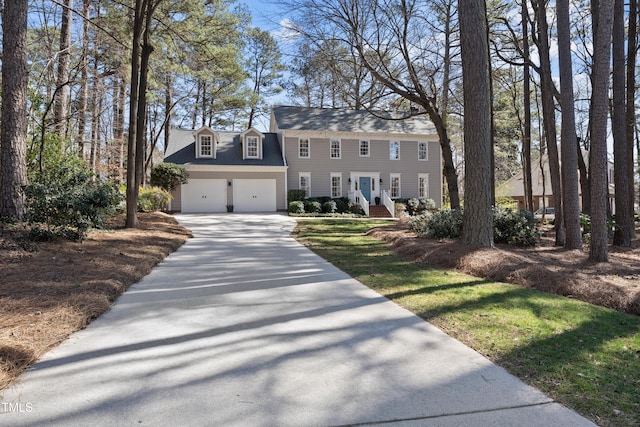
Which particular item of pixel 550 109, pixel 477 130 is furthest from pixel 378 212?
pixel 477 130

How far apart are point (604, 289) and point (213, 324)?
5.22 m

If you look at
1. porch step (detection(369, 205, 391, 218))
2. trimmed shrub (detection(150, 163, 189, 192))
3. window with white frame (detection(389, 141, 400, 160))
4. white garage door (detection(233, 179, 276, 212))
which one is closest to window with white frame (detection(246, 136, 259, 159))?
white garage door (detection(233, 179, 276, 212))

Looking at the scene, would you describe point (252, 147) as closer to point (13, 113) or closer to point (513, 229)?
point (13, 113)

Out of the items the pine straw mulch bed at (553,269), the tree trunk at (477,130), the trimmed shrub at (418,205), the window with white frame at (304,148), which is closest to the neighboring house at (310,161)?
the window with white frame at (304,148)

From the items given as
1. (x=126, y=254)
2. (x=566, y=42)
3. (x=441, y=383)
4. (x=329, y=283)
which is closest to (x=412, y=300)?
(x=329, y=283)

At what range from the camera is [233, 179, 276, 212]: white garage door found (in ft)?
76.4

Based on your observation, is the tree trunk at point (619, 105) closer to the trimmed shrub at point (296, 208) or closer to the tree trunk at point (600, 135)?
the tree trunk at point (600, 135)

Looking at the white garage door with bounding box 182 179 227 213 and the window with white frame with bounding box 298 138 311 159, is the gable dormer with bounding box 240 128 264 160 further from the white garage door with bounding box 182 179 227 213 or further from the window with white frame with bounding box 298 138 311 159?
the window with white frame with bounding box 298 138 311 159

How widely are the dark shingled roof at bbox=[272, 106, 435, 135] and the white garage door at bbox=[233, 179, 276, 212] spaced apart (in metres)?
4.08

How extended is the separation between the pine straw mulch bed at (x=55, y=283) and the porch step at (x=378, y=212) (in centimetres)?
1575

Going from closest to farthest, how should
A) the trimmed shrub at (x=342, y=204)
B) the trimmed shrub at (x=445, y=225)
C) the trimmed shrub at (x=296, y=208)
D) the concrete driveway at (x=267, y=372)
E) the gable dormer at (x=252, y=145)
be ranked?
the concrete driveway at (x=267, y=372), the trimmed shrub at (x=445, y=225), the trimmed shrub at (x=296, y=208), the trimmed shrub at (x=342, y=204), the gable dormer at (x=252, y=145)

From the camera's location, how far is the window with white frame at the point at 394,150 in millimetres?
26250

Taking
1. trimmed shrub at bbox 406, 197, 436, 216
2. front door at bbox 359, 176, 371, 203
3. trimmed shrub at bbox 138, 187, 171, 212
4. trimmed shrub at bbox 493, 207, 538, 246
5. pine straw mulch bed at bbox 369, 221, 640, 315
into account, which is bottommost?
pine straw mulch bed at bbox 369, 221, 640, 315

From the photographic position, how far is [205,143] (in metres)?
23.4
